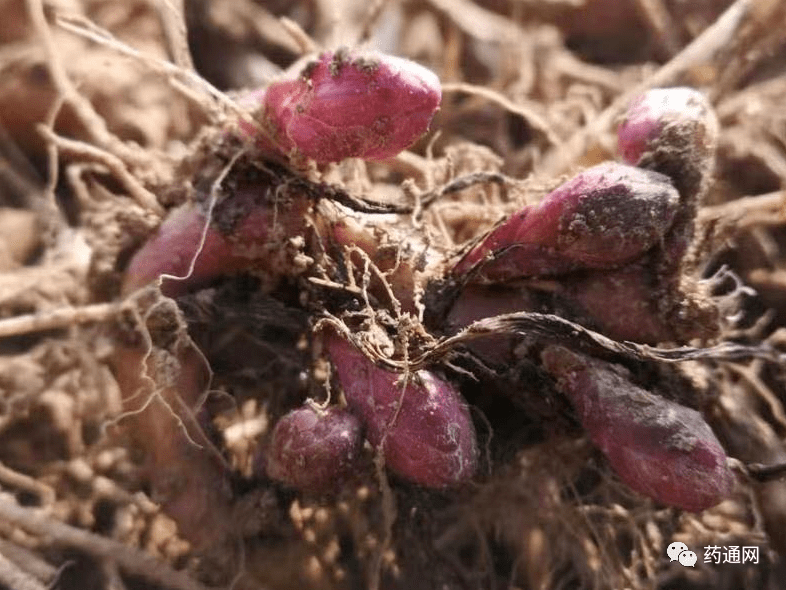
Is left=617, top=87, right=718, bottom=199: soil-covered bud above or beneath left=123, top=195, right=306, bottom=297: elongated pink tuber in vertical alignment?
above

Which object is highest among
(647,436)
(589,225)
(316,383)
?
(589,225)

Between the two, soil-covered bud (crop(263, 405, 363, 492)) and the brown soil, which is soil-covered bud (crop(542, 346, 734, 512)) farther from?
soil-covered bud (crop(263, 405, 363, 492))

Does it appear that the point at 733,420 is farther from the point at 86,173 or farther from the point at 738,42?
the point at 86,173

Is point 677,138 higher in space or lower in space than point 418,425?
higher

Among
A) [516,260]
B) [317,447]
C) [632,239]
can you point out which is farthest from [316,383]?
[632,239]

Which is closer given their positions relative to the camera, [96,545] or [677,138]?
[677,138]

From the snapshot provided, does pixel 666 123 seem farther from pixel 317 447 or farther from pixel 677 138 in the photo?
pixel 317 447

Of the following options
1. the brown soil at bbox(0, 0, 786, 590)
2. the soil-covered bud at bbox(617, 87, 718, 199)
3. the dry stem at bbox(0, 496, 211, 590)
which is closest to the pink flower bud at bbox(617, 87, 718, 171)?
the soil-covered bud at bbox(617, 87, 718, 199)
